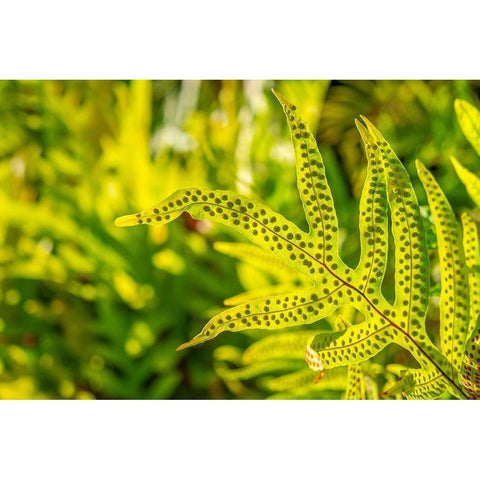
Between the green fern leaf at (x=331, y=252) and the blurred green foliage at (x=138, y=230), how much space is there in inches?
14.1

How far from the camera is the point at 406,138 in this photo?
30.7 inches

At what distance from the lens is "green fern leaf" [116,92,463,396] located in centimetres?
29

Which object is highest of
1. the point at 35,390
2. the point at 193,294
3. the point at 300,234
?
the point at 300,234

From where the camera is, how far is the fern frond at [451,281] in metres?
0.31

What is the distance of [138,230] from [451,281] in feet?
1.68

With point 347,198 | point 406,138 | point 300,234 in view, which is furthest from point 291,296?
point 406,138

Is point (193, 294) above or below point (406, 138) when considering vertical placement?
below

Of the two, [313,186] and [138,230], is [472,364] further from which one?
[138,230]

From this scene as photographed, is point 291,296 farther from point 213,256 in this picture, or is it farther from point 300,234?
point 213,256

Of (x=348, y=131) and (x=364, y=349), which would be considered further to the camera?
(x=348, y=131)

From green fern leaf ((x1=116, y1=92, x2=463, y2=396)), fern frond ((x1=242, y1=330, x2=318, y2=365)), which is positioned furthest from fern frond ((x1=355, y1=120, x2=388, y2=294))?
fern frond ((x1=242, y1=330, x2=318, y2=365))

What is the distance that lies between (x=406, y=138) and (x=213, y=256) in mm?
286

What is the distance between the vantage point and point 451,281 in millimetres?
313

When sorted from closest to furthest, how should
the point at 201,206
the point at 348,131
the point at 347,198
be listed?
the point at 201,206 < the point at 347,198 < the point at 348,131
